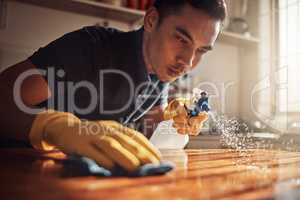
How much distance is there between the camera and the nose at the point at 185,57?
1.34 ft

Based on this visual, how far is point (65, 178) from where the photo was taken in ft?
0.77

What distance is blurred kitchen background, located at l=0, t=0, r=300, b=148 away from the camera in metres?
0.43

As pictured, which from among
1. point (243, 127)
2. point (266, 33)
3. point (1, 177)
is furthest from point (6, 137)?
point (266, 33)

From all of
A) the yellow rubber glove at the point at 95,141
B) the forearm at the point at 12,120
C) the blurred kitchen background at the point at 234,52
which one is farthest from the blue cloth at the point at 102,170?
the blurred kitchen background at the point at 234,52

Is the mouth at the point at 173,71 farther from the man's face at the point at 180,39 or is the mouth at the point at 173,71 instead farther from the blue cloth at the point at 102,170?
→ the blue cloth at the point at 102,170

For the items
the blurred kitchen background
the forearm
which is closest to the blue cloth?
the forearm

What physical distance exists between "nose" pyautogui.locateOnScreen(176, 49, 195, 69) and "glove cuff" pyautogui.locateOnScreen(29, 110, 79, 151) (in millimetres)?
170

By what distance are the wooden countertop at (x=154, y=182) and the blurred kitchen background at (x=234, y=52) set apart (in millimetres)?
160

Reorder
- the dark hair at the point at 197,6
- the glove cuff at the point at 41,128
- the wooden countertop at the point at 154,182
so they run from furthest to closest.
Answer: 1. the dark hair at the point at 197,6
2. the glove cuff at the point at 41,128
3. the wooden countertop at the point at 154,182

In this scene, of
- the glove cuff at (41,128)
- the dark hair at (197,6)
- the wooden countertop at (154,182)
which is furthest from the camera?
the dark hair at (197,6)

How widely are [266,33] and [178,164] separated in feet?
1.56

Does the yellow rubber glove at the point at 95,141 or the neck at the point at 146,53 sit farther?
the neck at the point at 146,53

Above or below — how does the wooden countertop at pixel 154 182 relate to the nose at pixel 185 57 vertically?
below

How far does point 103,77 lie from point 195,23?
0.14 metres
